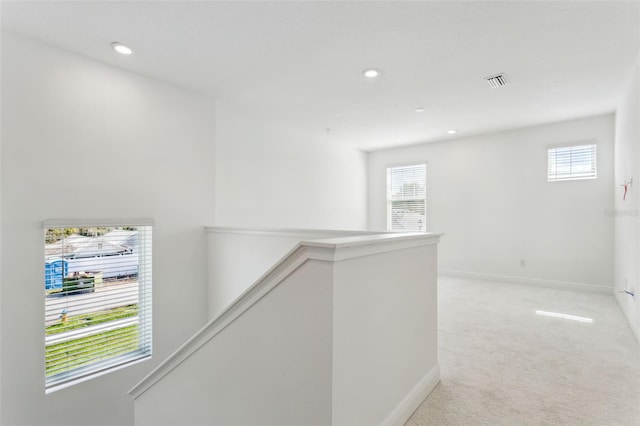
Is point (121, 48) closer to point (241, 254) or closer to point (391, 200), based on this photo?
point (241, 254)

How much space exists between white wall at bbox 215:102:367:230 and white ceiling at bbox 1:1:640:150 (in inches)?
22.3

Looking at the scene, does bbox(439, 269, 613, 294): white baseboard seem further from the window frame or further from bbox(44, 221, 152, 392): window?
bbox(44, 221, 152, 392): window

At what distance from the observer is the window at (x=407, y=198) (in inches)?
261

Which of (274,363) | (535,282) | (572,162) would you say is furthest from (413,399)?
(572,162)

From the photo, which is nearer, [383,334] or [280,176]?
[383,334]

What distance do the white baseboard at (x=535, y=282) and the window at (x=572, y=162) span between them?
166 cm

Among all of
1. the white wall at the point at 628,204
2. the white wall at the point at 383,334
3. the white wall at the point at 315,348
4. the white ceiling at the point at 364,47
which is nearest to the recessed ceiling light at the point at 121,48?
the white ceiling at the point at 364,47

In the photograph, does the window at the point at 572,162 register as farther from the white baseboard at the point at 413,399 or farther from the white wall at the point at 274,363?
the white wall at the point at 274,363

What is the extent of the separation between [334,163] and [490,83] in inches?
132

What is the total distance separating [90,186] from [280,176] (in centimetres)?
278

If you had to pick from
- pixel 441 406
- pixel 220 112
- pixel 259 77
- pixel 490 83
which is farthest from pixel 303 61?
pixel 441 406

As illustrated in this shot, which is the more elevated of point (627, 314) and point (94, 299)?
point (94, 299)

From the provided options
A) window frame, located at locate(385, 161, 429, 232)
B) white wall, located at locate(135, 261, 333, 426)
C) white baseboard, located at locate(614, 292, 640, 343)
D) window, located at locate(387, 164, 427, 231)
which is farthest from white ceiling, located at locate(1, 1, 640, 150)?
white baseboard, located at locate(614, 292, 640, 343)

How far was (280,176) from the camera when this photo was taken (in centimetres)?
530
